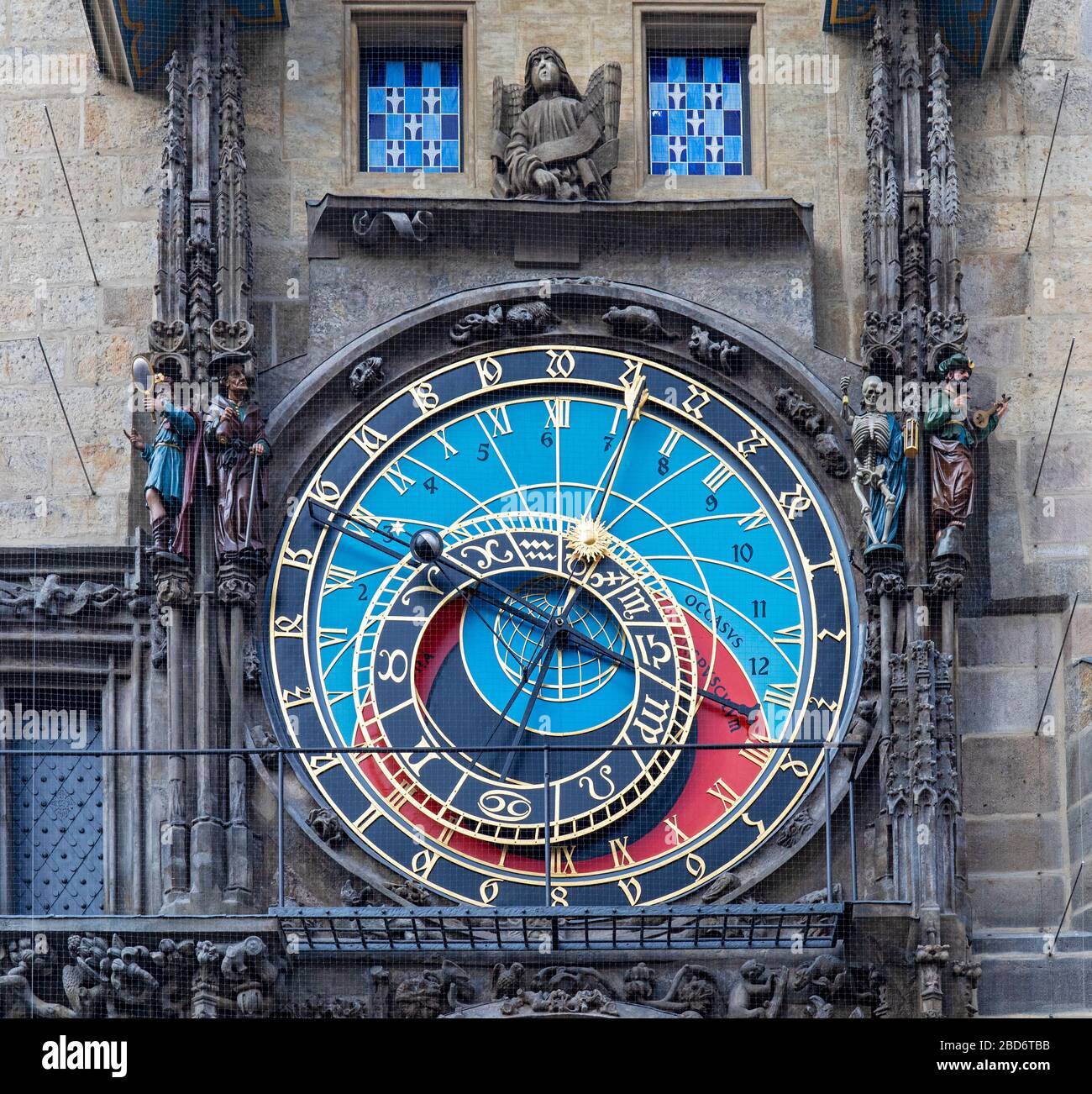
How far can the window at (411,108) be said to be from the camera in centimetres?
2080

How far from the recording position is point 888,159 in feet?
66.5

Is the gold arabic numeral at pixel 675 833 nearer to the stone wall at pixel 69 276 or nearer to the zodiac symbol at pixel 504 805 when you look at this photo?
the zodiac symbol at pixel 504 805

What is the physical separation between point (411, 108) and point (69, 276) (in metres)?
1.82

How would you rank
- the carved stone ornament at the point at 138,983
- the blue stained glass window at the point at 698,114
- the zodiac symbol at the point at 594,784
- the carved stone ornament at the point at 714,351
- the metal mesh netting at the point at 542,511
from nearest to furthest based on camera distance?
the carved stone ornament at the point at 138,983 → the metal mesh netting at the point at 542,511 → the zodiac symbol at the point at 594,784 → the carved stone ornament at the point at 714,351 → the blue stained glass window at the point at 698,114

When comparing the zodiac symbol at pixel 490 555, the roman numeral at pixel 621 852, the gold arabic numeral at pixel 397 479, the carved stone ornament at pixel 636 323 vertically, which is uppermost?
the carved stone ornament at pixel 636 323

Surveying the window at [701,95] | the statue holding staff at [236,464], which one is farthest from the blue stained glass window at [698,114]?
the statue holding staff at [236,464]

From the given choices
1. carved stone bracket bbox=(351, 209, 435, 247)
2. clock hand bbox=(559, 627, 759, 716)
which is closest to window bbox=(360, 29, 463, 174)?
carved stone bracket bbox=(351, 209, 435, 247)

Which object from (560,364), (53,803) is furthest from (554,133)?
(53,803)

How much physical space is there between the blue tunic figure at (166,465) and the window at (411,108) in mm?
1776

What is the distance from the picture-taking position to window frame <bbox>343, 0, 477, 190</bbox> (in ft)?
67.9

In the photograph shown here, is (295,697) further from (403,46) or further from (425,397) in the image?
(403,46)

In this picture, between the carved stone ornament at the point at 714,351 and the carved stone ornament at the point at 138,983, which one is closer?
the carved stone ornament at the point at 138,983

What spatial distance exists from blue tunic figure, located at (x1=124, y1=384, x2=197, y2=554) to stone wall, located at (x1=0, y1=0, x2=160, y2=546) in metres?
0.46

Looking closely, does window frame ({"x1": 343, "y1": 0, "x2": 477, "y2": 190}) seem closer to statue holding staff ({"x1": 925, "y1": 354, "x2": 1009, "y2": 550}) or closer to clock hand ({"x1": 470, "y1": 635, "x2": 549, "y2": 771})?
clock hand ({"x1": 470, "y1": 635, "x2": 549, "y2": 771})
